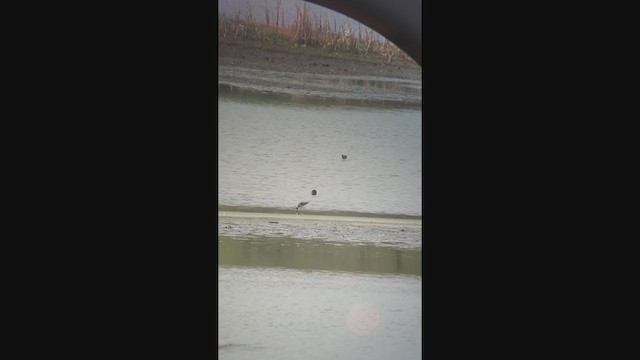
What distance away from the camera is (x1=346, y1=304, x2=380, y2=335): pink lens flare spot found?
2381 millimetres

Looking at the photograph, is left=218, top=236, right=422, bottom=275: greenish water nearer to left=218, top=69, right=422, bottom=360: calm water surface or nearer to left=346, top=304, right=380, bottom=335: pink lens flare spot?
left=218, top=69, right=422, bottom=360: calm water surface

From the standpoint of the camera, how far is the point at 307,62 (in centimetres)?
244

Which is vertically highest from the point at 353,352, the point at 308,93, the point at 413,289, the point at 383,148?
the point at 308,93

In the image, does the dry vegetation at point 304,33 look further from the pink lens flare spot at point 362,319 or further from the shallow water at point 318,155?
the pink lens flare spot at point 362,319

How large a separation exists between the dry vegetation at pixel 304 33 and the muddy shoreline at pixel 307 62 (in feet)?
0.06

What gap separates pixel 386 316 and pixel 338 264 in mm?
212

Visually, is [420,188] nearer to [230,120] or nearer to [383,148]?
[383,148]

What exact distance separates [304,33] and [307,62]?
0.09 meters

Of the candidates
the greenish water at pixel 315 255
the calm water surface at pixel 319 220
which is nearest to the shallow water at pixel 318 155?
the calm water surface at pixel 319 220

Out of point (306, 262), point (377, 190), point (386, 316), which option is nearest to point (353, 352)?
point (386, 316)

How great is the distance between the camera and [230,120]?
235cm

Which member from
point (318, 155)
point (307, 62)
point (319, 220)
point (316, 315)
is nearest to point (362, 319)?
point (316, 315)

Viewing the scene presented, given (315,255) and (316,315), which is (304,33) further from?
(316,315)

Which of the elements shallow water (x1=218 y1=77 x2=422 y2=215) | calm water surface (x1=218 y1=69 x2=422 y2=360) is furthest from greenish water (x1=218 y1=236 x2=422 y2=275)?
shallow water (x1=218 y1=77 x2=422 y2=215)
